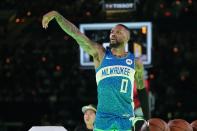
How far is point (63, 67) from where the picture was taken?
18.1 metres

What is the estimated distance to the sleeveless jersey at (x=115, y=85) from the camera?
516 centimetres

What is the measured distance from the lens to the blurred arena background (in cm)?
1678

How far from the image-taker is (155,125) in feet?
23.7

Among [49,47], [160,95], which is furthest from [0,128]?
[160,95]

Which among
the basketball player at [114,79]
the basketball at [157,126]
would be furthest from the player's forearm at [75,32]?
the basketball at [157,126]

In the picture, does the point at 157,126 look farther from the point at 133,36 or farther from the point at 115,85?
the point at 133,36

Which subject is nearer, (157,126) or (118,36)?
(118,36)

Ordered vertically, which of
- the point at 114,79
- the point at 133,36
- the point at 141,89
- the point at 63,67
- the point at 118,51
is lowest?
the point at 63,67

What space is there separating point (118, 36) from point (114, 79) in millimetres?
450

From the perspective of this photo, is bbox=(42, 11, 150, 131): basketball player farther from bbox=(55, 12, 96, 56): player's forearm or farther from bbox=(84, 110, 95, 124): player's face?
bbox=(84, 110, 95, 124): player's face

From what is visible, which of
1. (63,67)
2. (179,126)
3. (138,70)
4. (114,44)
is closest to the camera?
(114,44)

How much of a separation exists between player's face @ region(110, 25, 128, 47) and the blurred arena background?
35.3 feet

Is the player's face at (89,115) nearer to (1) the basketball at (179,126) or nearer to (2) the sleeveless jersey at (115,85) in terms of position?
(1) the basketball at (179,126)

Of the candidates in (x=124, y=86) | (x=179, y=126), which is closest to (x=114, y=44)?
(x=124, y=86)
